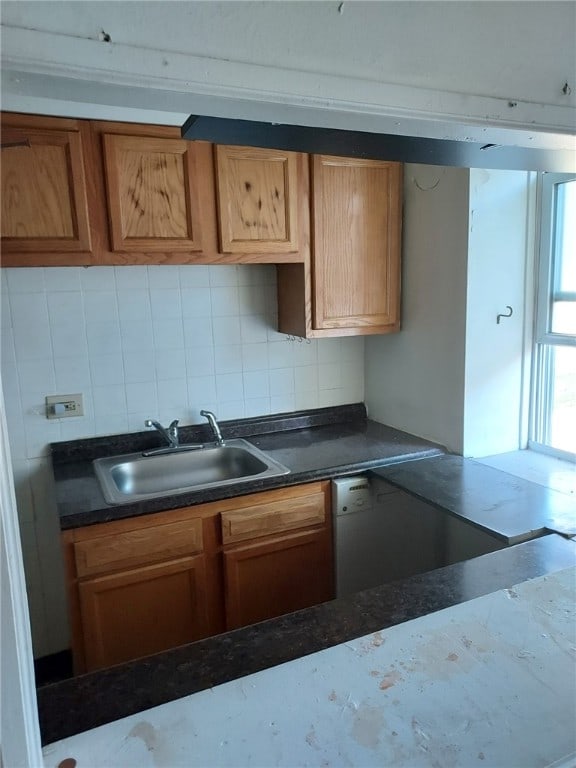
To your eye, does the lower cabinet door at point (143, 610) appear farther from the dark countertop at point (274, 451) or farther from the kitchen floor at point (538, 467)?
the kitchen floor at point (538, 467)

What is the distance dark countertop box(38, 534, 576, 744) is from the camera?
87cm

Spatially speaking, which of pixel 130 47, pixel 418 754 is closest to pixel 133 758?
pixel 418 754

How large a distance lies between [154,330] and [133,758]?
70.6 inches

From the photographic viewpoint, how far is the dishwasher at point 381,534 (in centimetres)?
213

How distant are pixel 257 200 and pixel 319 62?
5.17ft

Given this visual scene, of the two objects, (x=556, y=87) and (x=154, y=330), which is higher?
(x=556, y=87)

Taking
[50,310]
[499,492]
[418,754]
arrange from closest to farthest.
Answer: [418,754] < [499,492] < [50,310]

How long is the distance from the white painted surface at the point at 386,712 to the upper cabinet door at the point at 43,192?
153 cm

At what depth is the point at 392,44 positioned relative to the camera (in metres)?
0.65

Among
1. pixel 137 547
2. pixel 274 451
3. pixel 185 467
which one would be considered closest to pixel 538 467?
pixel 274 451

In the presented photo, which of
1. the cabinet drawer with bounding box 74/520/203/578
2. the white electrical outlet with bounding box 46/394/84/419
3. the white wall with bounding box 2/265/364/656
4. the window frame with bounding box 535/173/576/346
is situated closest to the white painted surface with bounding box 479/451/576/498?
the window frame with bounding box 535/173/576/346

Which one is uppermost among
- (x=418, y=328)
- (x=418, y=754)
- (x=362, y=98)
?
(x=362, y=98)

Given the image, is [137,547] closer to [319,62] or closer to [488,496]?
[488,496]

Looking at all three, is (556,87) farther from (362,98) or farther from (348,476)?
(348,476)
